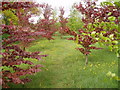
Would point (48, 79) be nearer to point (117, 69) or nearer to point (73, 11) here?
point (117, 69)

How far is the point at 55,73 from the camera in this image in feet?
18.4

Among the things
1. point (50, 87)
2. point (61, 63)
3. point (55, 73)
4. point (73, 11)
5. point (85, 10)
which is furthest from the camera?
point (73, 11)

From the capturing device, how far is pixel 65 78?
204 inches

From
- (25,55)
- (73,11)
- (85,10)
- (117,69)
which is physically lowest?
(117,69)

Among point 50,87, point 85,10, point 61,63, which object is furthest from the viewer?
point 85,10

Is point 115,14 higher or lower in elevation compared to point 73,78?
higher

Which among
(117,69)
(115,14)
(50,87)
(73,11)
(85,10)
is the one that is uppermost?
(73,11)

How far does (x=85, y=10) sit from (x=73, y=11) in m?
20.8

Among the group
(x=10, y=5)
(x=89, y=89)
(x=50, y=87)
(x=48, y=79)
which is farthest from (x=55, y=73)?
(x=10, y=5)

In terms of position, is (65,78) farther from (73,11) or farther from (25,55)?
(73,11)

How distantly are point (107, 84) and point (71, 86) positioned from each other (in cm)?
109

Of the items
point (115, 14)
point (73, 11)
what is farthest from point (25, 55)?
point (73, 11)

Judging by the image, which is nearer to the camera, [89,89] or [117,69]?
[89,89]

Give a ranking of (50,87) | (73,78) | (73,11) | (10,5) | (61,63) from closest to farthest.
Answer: (10,5), (50,87), (73,78), (61,63), (73,11)
